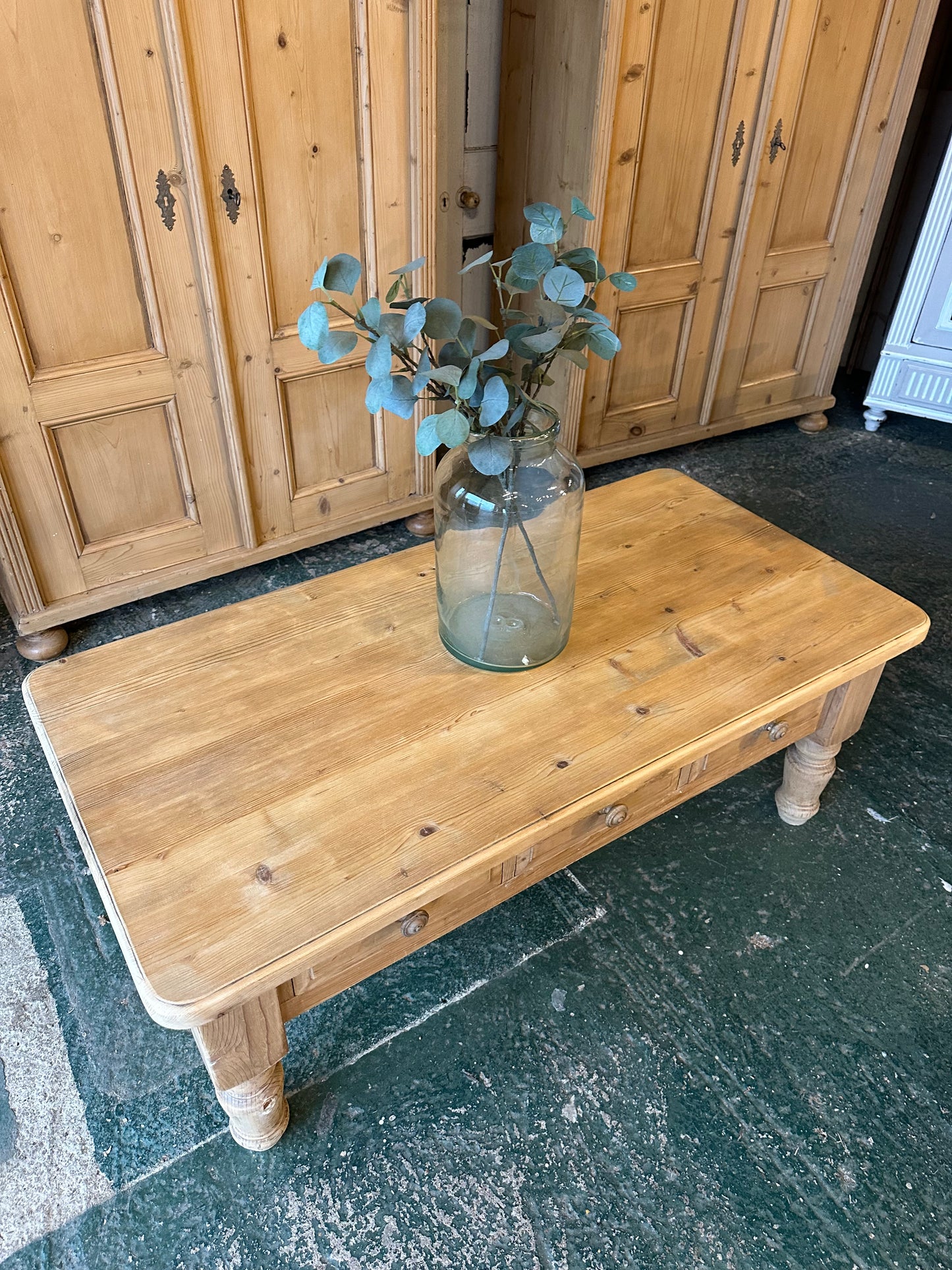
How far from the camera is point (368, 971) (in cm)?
117

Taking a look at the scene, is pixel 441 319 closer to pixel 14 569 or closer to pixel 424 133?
pixel 424 133

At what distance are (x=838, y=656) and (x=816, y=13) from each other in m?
2.01

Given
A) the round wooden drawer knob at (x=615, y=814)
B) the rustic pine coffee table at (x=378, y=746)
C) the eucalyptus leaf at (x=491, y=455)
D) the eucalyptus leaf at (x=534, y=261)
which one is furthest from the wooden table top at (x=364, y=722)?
the eucalyptus leaf at (x=534, y=261)

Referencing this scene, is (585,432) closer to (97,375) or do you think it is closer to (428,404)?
(428,404)

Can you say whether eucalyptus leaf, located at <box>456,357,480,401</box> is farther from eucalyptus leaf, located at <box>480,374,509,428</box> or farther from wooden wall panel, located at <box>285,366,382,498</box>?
wooden wall panel, located at <box>285,366,382,498</box>

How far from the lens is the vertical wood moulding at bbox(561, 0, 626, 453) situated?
2.07m

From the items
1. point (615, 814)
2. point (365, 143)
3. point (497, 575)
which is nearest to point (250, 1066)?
point (615, 814)

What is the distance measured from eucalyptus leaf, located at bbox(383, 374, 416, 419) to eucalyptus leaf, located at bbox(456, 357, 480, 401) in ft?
0.19

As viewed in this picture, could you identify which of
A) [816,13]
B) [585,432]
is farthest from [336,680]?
[816,13]

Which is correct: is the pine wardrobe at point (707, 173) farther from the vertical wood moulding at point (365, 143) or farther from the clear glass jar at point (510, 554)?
the clear glass jar at point (510, 554)

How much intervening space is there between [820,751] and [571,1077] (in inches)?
28.7

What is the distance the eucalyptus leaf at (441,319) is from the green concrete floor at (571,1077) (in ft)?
3.24

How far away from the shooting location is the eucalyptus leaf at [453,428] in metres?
1.03

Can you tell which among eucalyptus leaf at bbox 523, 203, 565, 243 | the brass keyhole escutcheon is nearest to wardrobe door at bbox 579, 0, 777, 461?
the brass keyhole escutcheon
